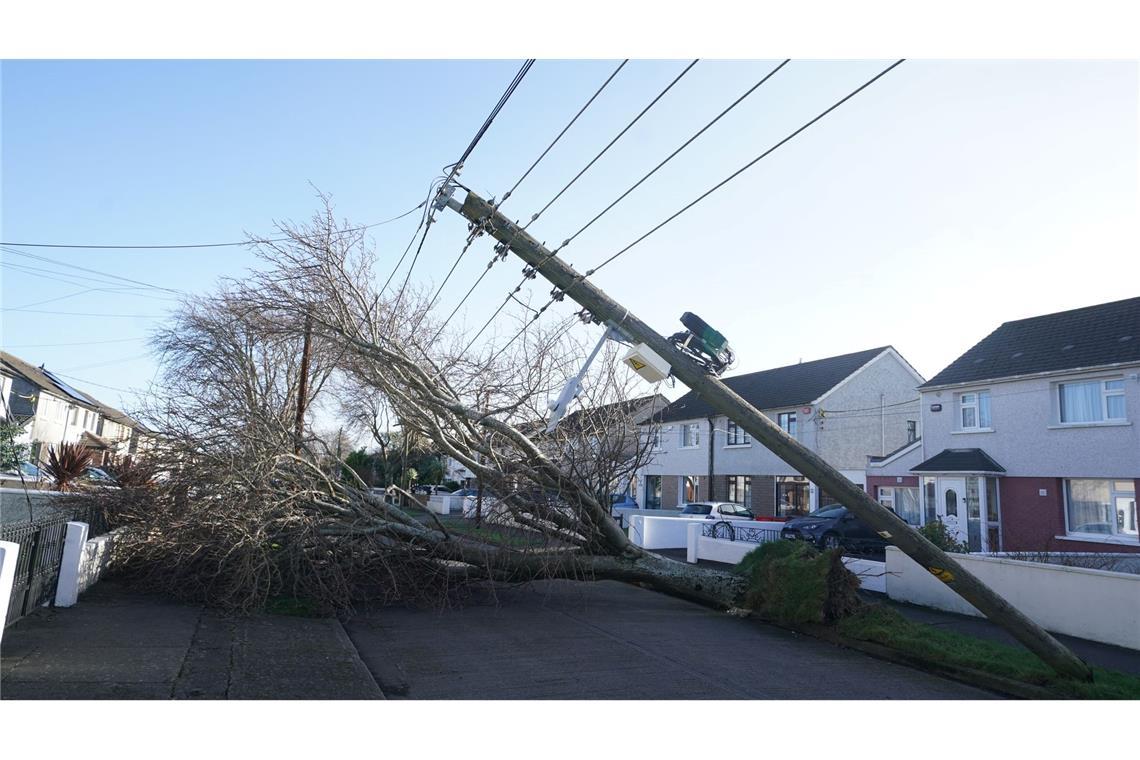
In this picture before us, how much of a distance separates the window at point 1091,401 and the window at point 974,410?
2206 millimetres

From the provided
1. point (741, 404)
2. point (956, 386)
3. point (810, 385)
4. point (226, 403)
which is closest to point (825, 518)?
point (956, 386)

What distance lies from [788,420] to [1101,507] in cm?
1435

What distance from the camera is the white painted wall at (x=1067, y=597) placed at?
998 cm

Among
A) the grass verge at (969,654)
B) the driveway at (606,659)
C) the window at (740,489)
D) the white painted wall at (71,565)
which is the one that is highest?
the window at (740,489)

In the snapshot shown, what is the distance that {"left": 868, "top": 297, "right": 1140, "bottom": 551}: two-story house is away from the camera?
18391mm

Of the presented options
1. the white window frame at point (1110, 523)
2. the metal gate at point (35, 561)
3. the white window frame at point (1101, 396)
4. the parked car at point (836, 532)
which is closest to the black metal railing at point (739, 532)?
the parked car at point (836, 532)

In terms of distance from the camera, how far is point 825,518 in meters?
22.8

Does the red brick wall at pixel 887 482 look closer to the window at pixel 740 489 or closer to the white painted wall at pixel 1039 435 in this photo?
the white painted wall at pixel 1039 435

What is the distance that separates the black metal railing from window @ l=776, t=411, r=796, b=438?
11.6 metres

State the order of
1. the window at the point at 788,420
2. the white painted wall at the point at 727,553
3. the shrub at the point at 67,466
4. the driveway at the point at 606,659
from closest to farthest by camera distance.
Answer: the driveway at the point at 606,659 → the white painted wall at the point at 727,553 → the shrub at the point at 67,466 → the window at the point at 788,420

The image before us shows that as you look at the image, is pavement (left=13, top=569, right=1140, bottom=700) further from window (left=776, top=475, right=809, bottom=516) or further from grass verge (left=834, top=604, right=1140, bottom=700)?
window (left=776, top=475, right=809, bottom=516)

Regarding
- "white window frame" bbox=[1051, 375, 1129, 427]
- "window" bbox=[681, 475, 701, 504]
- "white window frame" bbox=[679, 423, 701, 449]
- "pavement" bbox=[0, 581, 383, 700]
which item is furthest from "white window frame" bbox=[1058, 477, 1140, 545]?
"window" bbox=[681, 475, 701, 504]

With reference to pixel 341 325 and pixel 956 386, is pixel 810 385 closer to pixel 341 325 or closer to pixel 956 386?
pixel 956 386

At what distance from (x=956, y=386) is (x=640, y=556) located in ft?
47.8
